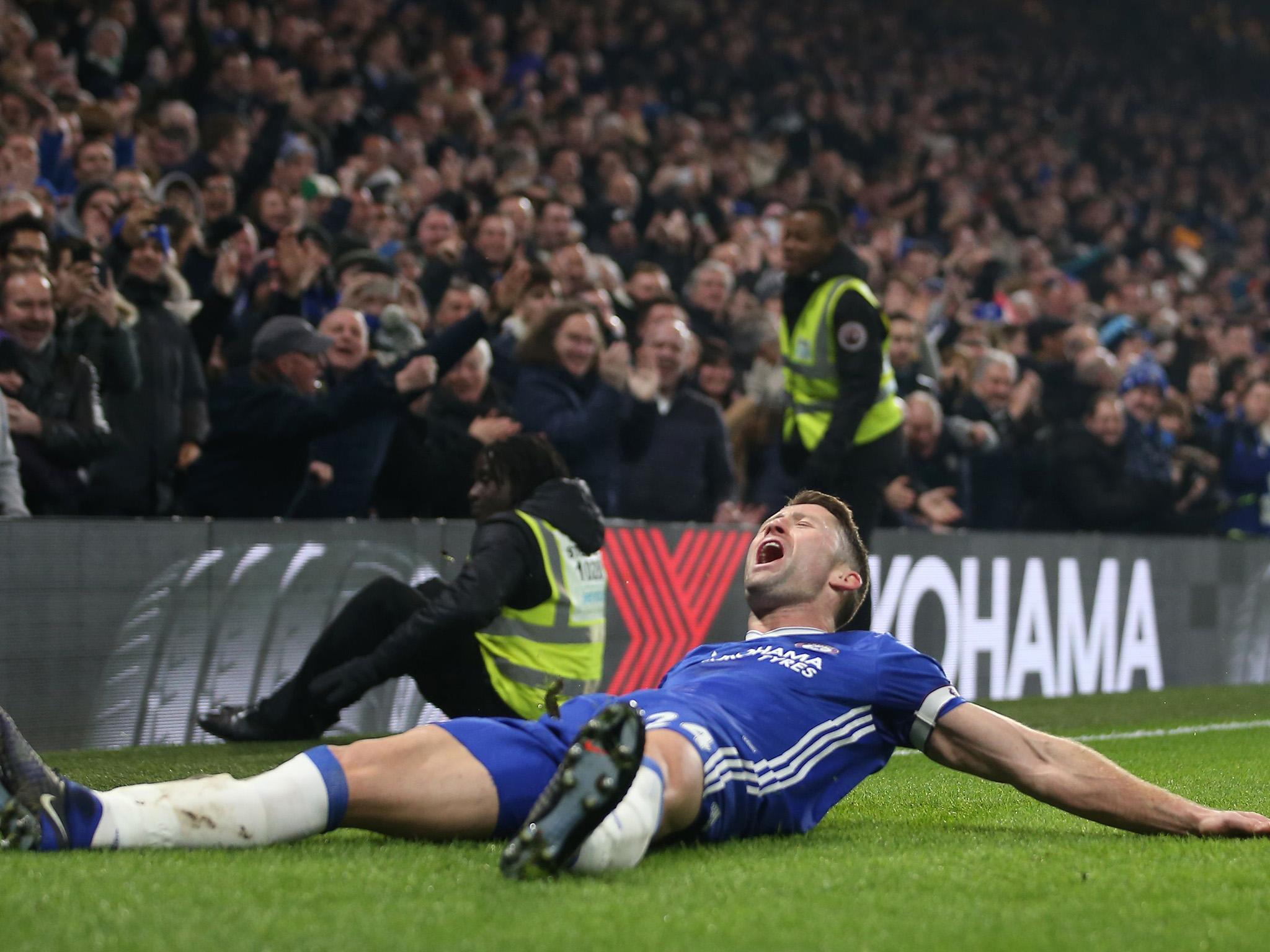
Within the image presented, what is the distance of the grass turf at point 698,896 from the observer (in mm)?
3096

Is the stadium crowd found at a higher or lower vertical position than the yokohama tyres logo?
higher

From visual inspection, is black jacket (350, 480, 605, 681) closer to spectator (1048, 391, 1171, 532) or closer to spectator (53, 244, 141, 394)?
spectator (53, 244, 141, 394)

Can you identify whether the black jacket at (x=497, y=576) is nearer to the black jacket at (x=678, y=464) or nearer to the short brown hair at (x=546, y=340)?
the short brown hair at (x=546, y=340)

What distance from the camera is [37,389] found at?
728 cm

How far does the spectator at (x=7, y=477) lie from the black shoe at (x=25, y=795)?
11.7 ft

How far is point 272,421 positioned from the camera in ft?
25.2

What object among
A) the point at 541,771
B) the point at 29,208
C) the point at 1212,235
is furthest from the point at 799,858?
the point at 1212,235

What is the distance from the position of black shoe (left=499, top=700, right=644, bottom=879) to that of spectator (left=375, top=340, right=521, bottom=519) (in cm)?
510

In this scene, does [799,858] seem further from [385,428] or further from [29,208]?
[29,208]

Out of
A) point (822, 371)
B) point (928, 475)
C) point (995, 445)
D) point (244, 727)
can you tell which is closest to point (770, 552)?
point (244, 727)

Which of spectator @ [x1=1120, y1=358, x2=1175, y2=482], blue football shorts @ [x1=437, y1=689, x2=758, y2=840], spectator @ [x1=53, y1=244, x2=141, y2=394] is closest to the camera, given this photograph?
blue football shorts @ [x1=437, y1=689, x2=758, y2=840]

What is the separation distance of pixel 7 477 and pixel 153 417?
83 cm

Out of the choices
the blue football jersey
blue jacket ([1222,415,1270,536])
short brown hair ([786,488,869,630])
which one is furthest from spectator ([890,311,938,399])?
the blue football jersey

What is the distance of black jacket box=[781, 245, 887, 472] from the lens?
26.4ft
